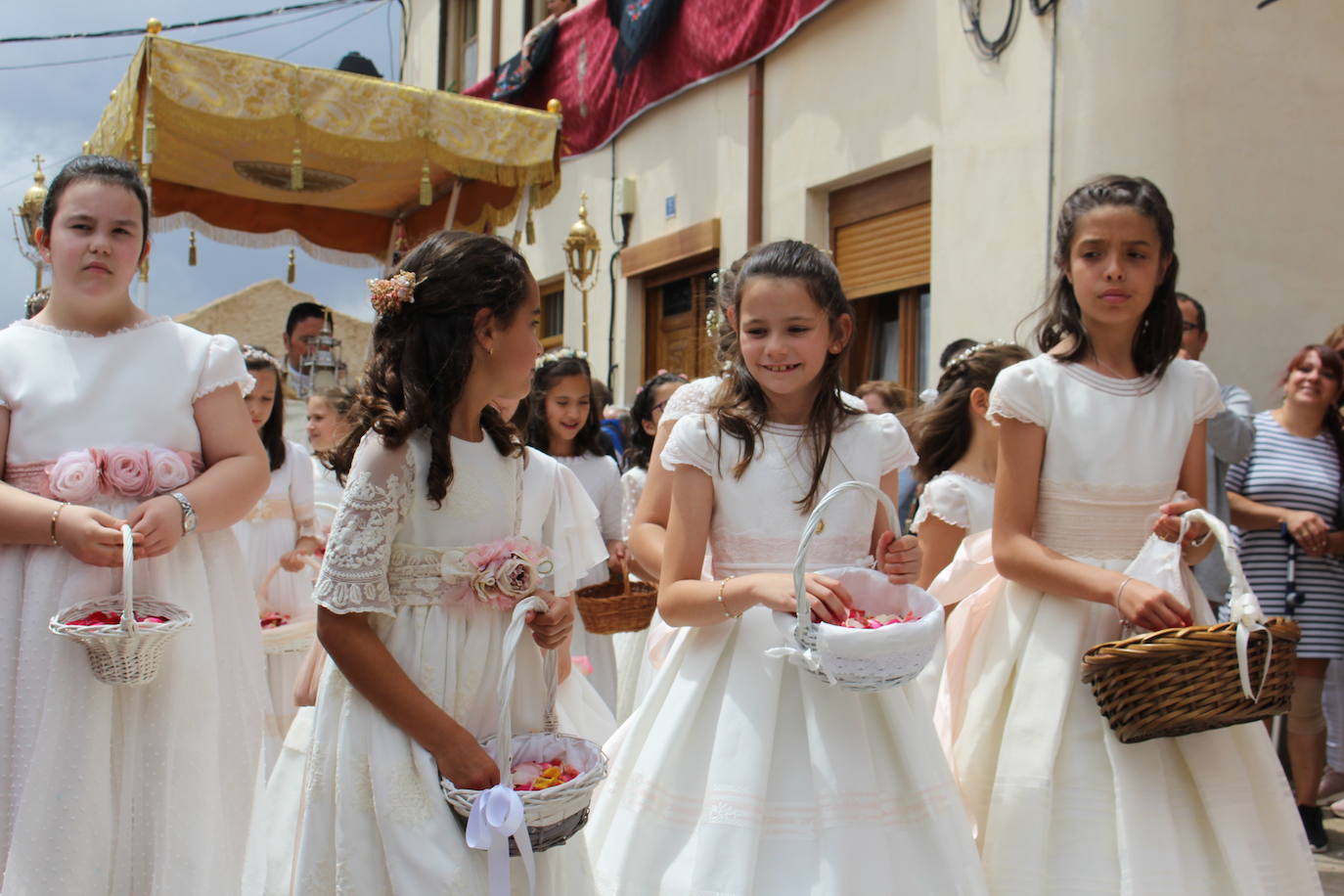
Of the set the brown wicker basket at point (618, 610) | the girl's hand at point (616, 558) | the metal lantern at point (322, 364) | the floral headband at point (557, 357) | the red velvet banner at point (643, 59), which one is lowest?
the brown wicker basket at point (618, 610)

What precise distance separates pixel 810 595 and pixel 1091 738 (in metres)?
0.92

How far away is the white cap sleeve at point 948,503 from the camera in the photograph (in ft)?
12.9

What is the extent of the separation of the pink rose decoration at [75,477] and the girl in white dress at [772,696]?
1.41m

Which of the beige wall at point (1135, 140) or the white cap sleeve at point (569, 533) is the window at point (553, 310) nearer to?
the beige wall at point (1135, 140)

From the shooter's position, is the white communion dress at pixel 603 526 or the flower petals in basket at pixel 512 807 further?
the white communion dress at pixel 603 526

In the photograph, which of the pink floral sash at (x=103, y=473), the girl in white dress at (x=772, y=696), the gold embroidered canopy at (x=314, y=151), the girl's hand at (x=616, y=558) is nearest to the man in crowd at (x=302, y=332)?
the gold embroidered canopy at (x=314, y=151)

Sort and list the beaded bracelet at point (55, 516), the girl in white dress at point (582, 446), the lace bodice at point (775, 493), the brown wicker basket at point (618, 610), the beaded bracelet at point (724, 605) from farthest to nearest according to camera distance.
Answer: the girl in white dress at point (582, 446) < the brown wicker basket at point (618, 610) < the beaded bracelet at point (55, 516) < the lace bodice at point (775, 493) < the beaded bracelet at point (724, 605)

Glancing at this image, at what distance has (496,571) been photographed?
2203mm

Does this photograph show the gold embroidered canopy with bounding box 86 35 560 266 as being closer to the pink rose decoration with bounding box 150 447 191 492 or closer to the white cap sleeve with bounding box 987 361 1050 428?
the pink rose decoration with bounding box 150 447 191 492

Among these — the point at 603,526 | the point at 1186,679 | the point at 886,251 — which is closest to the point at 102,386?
the point at 1186,679

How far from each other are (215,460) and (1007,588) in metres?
2.12

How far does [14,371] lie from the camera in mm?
2924

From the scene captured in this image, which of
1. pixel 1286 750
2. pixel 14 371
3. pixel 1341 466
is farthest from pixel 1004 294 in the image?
pixel 14 371

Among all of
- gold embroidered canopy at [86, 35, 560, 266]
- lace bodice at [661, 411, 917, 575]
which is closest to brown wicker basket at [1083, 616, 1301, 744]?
lace bodice at [661, 411, 917, 575]
